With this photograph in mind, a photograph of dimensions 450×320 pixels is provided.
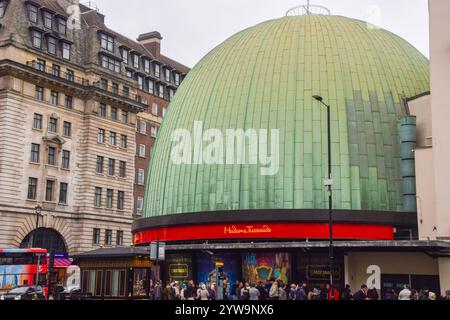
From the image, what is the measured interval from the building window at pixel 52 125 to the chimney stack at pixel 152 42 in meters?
30.7

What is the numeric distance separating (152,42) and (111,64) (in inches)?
789

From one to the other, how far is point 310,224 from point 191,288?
28.9 feet

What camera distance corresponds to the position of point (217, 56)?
45.7m

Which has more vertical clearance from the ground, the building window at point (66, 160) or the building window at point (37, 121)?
the building window at point (37, 121)

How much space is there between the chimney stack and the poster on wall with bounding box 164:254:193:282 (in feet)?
216

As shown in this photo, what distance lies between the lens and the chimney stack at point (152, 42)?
332ft

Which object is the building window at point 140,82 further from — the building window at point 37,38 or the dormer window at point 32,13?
the dormer window at point 32,13

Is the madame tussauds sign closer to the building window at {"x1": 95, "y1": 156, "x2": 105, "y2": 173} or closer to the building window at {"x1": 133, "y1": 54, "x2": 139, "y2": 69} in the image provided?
the building window at {"x1": 95, "y1": 156, "x2": 105, "y2": 173}

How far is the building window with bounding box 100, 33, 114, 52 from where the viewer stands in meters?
82.8

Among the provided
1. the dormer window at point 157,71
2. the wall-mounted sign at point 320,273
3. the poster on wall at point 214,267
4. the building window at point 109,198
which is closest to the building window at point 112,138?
the building window at point 109,198

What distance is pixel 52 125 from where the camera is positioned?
241ft

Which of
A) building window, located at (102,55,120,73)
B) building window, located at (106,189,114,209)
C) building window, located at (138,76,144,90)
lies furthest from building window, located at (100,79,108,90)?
building window, located at (106,189,114,209)

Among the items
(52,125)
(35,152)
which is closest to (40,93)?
(52,125)

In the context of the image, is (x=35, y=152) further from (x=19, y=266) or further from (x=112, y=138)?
(x=19, y=266)
